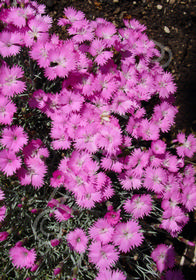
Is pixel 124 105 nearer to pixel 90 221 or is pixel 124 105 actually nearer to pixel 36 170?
pixel 36 170

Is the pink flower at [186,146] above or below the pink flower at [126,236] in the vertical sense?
above

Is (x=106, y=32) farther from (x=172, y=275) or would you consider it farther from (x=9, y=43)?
(x=172, y=275)

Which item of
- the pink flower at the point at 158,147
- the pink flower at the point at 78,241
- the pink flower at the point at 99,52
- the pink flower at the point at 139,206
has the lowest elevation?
the pink flower at the point at 78,241

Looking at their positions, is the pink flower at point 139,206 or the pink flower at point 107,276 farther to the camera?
the pink flower at point 139,206

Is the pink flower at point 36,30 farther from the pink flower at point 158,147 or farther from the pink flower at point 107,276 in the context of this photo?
the pink flower at point 107,276

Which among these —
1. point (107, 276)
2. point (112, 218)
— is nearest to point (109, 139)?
point (112, 218)

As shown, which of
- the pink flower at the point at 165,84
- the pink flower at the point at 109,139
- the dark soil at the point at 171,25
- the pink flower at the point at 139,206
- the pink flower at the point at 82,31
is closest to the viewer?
the pink flower at the point at 109,139

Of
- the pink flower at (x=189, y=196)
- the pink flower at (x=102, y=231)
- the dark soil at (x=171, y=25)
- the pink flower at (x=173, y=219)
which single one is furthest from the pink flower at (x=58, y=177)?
the dark soil at (x=171, y=25)

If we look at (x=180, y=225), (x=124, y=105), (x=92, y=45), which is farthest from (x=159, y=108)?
(x=180, y=225)
